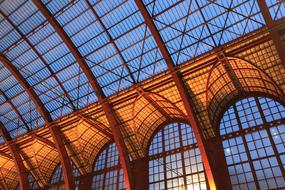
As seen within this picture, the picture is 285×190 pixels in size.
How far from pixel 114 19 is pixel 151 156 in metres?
15.7

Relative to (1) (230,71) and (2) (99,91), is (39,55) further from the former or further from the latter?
(1) (230,71)

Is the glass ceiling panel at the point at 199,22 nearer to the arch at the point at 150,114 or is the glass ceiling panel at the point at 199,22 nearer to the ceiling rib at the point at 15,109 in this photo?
the arch at the point at 150,114

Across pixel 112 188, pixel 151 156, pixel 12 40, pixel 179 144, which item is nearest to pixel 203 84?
pixel 179 144

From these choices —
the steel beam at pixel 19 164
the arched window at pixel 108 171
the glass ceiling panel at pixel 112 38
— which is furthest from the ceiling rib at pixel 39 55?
the steel beam at pixel 19 164

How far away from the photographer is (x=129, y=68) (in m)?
29.5

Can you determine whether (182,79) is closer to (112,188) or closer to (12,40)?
(112,188)

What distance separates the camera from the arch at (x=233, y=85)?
26.9 metres

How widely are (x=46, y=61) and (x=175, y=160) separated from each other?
18353 mm

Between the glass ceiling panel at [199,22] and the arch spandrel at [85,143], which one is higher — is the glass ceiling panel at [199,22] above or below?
above

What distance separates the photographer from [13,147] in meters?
37.8

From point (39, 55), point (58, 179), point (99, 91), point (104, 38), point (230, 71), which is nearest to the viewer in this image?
point (230, 71)

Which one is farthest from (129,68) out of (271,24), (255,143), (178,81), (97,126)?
(255,143)

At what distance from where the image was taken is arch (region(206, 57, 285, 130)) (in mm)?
26922

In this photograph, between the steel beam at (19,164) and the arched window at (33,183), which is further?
the arched window at (33,183)
